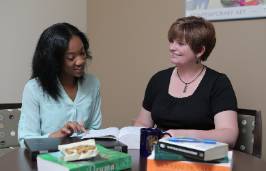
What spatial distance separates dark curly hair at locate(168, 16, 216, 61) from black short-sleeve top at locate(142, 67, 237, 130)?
6.2 inches

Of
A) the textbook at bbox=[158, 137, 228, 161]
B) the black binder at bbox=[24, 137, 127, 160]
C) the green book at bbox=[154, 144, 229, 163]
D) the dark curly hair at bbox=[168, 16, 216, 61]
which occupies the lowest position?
the black binder at bbox=[24, 137, 127, 160]

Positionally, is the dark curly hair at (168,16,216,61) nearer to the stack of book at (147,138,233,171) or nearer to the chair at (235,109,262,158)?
the chair at (235,109,262,158)

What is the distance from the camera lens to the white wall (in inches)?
110

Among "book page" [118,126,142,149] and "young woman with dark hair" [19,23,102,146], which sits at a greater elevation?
"young woman with dark hair" [19,23,102,146]

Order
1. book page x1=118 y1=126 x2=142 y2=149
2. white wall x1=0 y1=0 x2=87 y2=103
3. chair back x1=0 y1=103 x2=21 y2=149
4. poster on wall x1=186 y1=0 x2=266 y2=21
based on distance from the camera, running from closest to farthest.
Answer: book page x1=118 y1=126 x2=142 y2=149 < chair back x1=0 y1=103 x2=21 y2=149 < poster on wall x1=186 y1=0 x2=266 y2=21 < white wall x1=0 y1=0 x2=87 y2=103

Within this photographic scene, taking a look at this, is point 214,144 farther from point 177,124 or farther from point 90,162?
point 177,124

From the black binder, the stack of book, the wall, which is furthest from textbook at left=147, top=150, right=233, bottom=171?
the wall

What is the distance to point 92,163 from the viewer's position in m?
1.12

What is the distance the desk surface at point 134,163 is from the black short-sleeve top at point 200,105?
42cm

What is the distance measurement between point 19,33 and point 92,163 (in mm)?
1972

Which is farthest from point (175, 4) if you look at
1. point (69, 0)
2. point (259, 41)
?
point (69, 0)

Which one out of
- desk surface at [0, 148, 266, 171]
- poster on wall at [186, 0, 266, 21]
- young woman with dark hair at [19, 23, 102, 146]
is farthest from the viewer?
poster on wall at [186, 0, 266, 21]

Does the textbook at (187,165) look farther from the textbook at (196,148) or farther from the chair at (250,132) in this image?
the chair at (250,132)

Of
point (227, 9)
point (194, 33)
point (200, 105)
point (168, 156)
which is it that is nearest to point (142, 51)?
point (227, 9)
